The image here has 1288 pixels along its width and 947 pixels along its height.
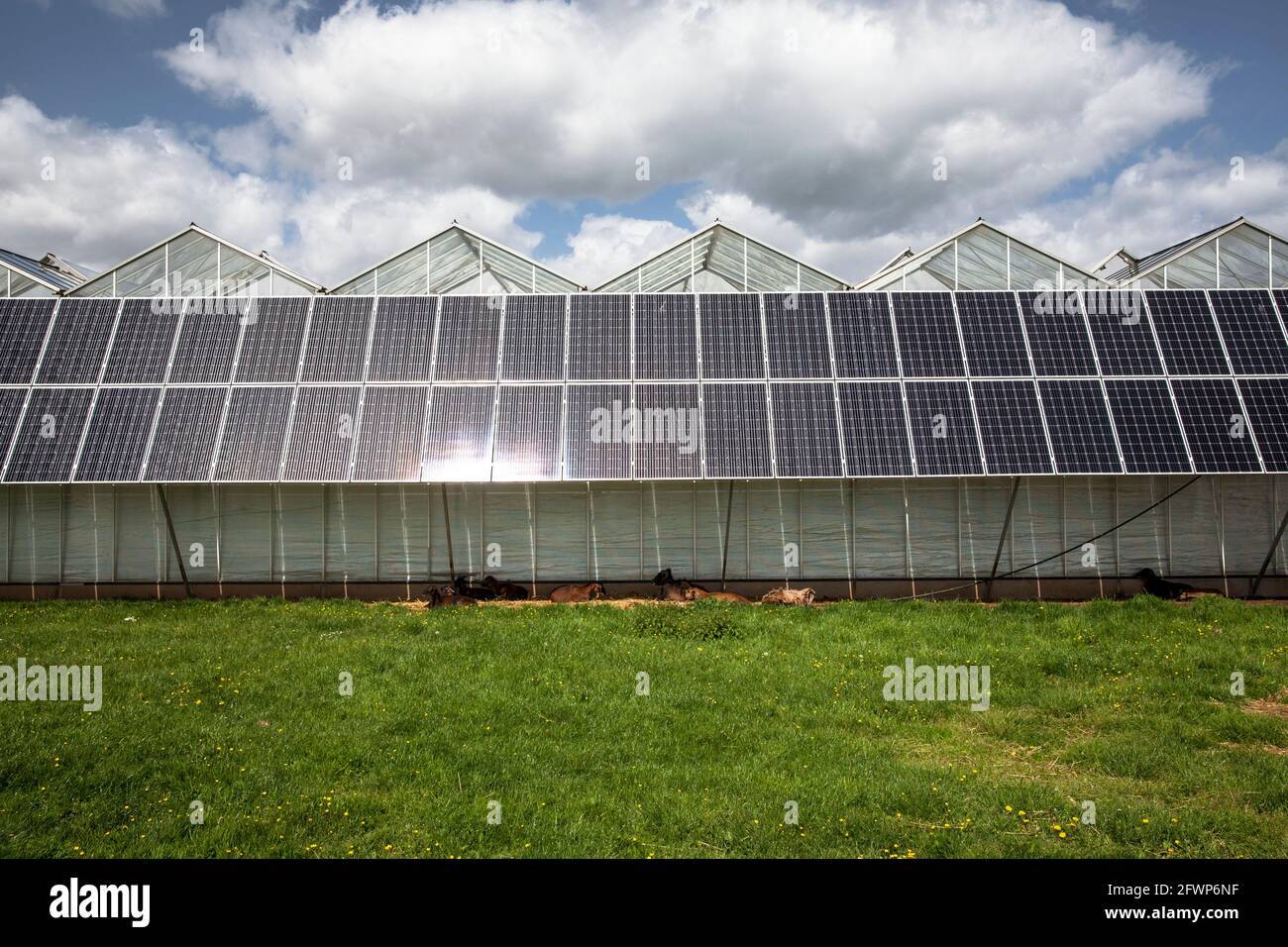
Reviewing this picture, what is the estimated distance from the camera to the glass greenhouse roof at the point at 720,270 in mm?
23188

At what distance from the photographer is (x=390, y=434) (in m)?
19.3

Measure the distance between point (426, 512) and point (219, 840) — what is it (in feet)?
40.2

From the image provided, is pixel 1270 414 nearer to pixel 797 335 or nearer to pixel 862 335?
pixel 862 335

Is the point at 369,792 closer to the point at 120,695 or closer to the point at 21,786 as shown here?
the point at 21,786

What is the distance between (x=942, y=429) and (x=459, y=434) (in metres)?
11.1

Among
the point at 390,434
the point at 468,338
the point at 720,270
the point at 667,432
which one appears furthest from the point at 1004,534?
the point at 390,434

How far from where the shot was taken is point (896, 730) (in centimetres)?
1090

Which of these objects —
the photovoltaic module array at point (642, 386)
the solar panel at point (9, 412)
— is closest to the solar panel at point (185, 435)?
the photovoltaic module array at point (642, 386)

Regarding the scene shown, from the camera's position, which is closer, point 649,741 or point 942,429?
point 649,741

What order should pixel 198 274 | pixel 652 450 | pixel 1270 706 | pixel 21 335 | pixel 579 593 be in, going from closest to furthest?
pixel 1270 706 < pixel 652 450 < pixel 579 593 < pixel 21 335 < pixel 198 274

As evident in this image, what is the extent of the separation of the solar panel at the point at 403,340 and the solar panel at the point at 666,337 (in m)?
5.23

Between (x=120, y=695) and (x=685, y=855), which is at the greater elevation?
(x=120, y=695)

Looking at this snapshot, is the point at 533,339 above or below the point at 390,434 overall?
above
